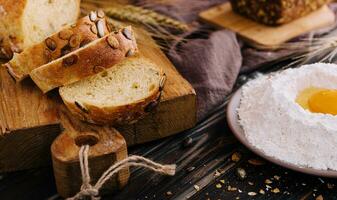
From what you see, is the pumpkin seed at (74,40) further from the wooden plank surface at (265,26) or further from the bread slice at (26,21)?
the wooden plank surface at (265,26)

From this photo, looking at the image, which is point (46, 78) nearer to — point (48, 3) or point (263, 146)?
point (48, 3)

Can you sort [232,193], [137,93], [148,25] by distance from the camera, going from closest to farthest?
1. [232,193]
2. [137,93]
3. [148,25]

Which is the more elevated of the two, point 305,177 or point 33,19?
point 33,19

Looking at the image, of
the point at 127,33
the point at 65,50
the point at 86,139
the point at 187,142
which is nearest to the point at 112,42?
the point at 127,33

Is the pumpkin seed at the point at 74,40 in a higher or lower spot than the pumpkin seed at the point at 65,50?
higher

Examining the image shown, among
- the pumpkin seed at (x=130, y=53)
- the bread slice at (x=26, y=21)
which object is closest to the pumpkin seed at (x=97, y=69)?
the pumpkin seed at (x=130, y=53)

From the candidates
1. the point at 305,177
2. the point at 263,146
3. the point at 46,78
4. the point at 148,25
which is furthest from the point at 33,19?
the point at 305,177
